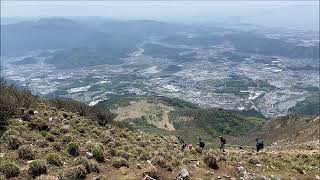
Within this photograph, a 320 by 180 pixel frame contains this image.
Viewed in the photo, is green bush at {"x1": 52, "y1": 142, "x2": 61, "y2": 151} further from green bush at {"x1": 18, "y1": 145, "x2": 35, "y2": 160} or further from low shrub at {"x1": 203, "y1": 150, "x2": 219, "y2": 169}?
low shrub at {"x1": 203, "y1": 150, "x2": 219, "y2": 169}

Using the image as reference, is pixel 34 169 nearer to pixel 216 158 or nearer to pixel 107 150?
pixel 107 150

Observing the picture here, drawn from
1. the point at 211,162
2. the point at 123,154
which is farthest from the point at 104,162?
the point at 211,162

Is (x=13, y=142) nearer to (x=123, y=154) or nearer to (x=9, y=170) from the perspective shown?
(x=9, y=170)

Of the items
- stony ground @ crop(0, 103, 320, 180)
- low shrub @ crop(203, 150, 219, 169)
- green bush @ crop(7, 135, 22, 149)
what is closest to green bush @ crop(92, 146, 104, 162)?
stony ground @ crop(0, 103, 320, 180)

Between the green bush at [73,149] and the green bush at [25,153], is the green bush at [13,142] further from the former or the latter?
the green bush at [73,149]

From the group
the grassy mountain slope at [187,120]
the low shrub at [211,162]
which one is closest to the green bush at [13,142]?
the low shrub at [211,162]

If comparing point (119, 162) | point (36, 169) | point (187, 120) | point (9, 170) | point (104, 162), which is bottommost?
point (187, 120)

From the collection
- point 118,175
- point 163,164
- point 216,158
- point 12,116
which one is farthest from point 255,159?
point 12,116
